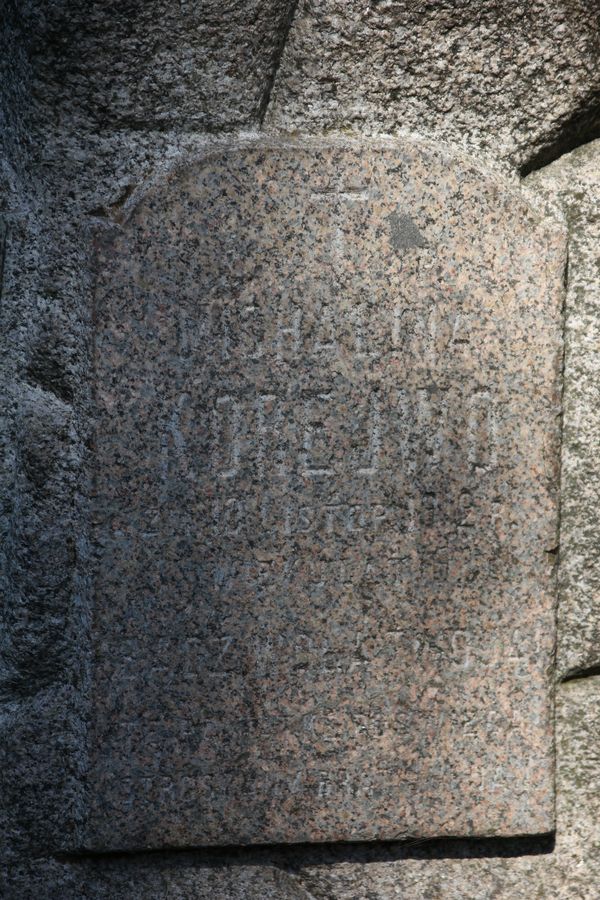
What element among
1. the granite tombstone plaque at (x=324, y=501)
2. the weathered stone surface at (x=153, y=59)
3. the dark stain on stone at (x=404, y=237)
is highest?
the weathered stone surface at (x=153, y=59)

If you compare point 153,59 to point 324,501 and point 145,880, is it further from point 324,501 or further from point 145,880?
point 145,880

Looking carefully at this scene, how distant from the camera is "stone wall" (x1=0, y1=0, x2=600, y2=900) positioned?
1250mm

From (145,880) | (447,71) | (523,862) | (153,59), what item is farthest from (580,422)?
(145,880)

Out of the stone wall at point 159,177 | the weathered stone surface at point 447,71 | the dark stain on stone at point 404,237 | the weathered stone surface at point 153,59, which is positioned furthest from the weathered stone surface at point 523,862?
the weathered stone surface at point 153,59

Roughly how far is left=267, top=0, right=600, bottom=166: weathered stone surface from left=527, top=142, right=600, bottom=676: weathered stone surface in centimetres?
8

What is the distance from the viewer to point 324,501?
127 centimetres

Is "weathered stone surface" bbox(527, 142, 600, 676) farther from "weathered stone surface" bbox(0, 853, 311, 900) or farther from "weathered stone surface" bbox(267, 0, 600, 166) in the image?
"weathered stone surface" bbox(0, 853, 311, 900)

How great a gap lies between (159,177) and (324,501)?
1.62 ft

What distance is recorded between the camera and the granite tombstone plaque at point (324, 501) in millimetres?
1249

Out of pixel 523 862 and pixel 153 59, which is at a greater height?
pixel 153 59

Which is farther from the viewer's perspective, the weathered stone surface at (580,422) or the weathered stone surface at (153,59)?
the weathered stone surface at (580,422)

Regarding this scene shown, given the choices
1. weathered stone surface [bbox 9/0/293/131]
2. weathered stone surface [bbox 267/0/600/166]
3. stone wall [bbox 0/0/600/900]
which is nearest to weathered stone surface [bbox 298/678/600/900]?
stone wall [bbox 0/0/600/900]

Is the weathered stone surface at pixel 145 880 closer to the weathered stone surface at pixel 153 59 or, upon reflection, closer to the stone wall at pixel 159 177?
the stone wall at pixel 159 177

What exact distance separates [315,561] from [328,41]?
715 millimetres
